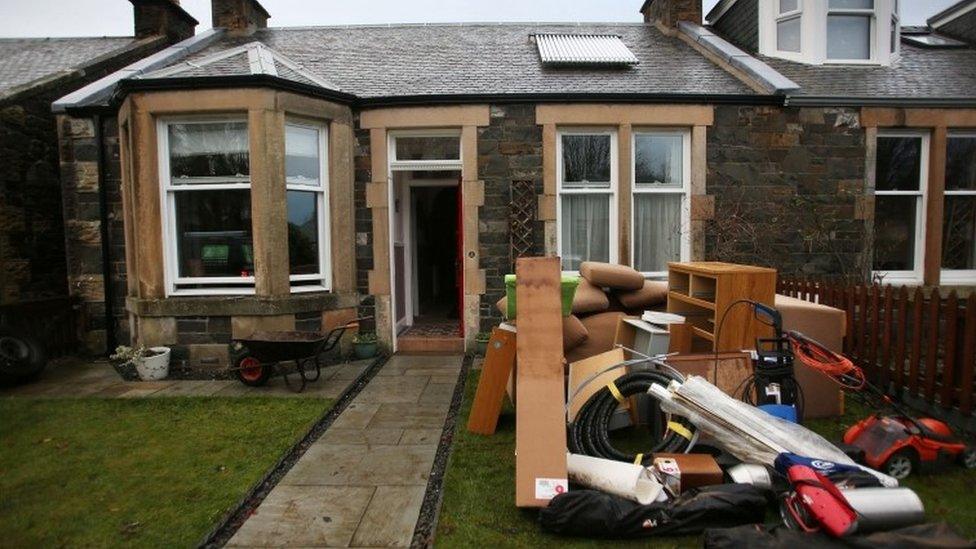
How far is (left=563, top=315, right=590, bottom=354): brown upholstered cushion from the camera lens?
5.12m

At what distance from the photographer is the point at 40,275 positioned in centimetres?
860

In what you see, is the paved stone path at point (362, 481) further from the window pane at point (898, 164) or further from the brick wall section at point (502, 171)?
the window pane at point (898, 164)

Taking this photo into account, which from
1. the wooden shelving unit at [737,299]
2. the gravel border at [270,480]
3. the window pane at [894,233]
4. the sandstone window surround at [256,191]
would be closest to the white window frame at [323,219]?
the sandstone window surround at [256,191]

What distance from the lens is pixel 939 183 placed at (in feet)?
26.7

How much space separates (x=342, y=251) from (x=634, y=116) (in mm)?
4884

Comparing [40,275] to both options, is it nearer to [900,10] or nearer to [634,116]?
[634,116]

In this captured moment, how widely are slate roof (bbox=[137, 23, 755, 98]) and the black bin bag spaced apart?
6.17 meters

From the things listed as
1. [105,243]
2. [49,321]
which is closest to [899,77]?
[105,243]

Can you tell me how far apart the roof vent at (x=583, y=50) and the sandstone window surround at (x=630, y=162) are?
1.47 meters

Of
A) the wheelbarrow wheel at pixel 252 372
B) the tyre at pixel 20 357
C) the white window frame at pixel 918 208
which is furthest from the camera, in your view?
the white window frame at pixel 918 208

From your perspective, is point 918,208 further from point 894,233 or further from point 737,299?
point 737,299

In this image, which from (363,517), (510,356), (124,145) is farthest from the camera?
(124,145)

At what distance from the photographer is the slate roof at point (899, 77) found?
8047mm

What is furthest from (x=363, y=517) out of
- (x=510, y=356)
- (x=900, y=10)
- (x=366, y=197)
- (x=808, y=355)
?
(x=900, y=10)
